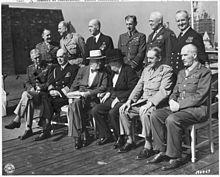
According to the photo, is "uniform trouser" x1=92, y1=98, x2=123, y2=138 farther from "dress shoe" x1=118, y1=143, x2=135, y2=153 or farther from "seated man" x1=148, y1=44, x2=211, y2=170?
"seated man" x1=148, y1=44, x2=211, y2=170

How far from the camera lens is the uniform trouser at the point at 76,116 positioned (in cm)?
387

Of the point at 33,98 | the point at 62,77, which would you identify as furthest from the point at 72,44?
the point at 33,98

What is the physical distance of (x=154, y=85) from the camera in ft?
11.6

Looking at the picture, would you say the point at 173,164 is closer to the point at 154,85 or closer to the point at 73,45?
the point at 154,85

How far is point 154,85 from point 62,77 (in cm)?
124

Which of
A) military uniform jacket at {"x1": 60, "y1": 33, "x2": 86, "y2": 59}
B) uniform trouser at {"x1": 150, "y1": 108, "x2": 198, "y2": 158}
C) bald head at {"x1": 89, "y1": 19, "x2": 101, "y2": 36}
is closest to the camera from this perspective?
uniform trouser at {"x1": 150, "y1": 108, "x2": 198, "y2": 158}

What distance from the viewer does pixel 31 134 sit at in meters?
4.20

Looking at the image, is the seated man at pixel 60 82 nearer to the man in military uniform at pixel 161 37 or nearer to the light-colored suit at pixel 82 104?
the light-colored suit at pixel 82 104

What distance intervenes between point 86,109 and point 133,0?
138cm

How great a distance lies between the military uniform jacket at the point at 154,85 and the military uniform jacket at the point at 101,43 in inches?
22.5

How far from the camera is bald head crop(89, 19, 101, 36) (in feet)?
12.6

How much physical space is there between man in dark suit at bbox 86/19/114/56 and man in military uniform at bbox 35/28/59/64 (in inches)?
18.1

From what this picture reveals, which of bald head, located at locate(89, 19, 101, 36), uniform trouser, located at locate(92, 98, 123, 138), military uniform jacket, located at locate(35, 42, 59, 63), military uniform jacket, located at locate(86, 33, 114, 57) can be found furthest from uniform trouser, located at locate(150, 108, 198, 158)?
military uniform jacket, located at locate(35, 42, 59, 63)

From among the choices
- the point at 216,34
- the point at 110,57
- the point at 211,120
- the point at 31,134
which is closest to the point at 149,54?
the point at 110,57
